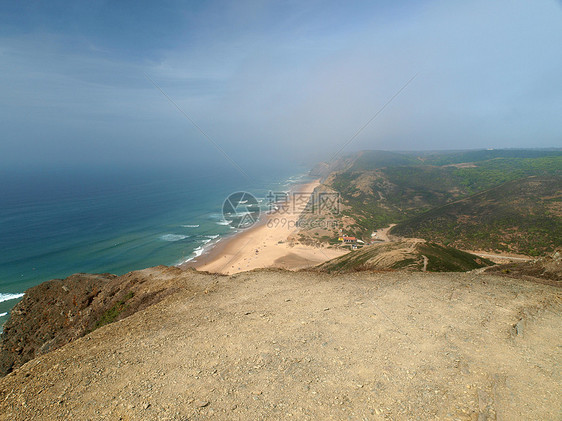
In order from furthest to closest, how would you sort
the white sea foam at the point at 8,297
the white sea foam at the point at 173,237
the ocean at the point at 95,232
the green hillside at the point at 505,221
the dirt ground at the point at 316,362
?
the white sea foam at the point at 173,237 < the ocean at the point at 95,232 < the green hillside at the point at 505,221 < the white sea foam at the point at 8,297 < the dirt ground at the point at 316,362

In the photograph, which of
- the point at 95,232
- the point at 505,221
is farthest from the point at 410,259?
the point at 95,232

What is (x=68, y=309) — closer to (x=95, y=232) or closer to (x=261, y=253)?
(x=261, y=253)

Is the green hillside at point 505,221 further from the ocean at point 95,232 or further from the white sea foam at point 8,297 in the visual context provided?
the white sea foam at point 8,297

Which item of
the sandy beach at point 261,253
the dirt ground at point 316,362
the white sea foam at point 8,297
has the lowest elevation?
the sandy beach at point 261,253

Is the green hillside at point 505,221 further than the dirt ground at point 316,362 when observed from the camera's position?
Yes

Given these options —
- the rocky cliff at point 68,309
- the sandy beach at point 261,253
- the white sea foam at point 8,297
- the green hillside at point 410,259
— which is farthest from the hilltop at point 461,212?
the white sea foam at point 8,297

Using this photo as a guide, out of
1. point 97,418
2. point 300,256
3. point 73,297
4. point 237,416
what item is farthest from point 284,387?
point 300,256
